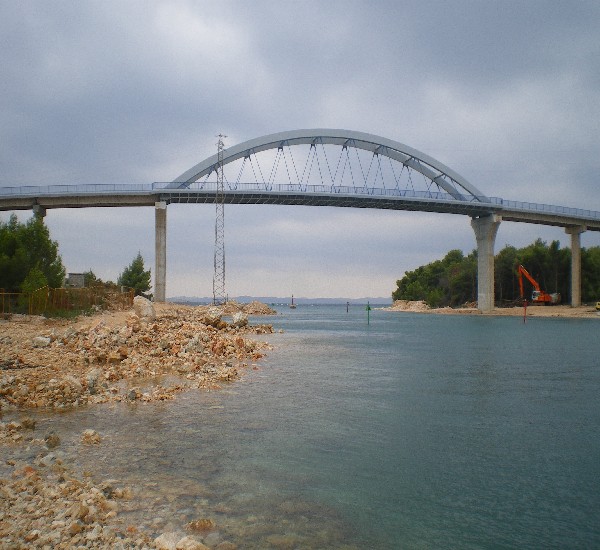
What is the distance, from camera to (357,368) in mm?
20125

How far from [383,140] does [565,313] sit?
40848mm

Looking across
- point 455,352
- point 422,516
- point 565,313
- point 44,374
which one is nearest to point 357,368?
point 455,352

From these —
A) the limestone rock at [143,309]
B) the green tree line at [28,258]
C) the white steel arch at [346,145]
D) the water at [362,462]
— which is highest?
the white steel arch at [346,145]

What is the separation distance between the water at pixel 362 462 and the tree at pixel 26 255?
72.6 ft

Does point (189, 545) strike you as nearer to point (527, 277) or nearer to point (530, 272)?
point (527, 277)

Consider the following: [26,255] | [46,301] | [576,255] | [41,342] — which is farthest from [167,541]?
[576,255]

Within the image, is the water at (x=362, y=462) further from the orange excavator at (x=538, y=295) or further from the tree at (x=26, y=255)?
the orange excavator at (x=538, y=295)

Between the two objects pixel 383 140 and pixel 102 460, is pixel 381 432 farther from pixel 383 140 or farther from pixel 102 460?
pixel 383 140

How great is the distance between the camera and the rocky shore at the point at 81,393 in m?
5.15

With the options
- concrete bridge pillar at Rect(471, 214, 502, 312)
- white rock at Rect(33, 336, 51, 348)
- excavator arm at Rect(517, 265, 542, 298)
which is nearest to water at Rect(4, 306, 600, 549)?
white rock at Rect(33, 336, 51, 348)

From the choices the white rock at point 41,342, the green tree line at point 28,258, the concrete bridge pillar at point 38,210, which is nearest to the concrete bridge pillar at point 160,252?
the concrete bridge pillar at point 38,210

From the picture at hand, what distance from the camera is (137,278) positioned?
61.9 metres

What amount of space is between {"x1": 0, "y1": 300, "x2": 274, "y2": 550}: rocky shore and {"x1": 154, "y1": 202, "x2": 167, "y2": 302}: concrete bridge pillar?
31529 millimetres

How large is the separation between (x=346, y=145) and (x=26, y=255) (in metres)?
52.7
